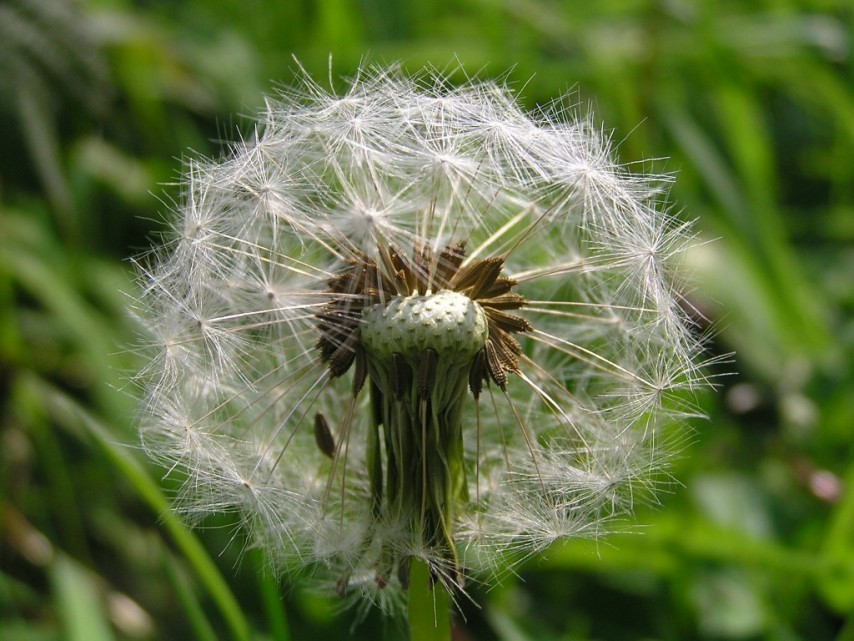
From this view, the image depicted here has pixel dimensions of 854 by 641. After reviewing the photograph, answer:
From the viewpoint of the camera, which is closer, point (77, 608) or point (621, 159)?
point (77, 608)

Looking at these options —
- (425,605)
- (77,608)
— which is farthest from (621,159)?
(77,608)

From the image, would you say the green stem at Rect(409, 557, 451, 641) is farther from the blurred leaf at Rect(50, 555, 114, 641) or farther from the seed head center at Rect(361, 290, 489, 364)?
the blurred leaf at Rect(50, 555, 114, 641)

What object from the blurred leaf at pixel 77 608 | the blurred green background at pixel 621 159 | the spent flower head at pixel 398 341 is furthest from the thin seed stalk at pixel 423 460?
the blurred leaf at pixel 77 608

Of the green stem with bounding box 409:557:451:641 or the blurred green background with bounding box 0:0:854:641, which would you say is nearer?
the green stem with bounding box 409:557:451:641

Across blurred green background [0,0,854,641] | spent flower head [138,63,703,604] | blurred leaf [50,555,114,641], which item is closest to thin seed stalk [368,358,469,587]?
spent flower head [138,63,703,604]

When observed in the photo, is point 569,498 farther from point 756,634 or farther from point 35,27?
point 35,27

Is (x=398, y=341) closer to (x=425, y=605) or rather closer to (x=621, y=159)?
(x=425, y=605)

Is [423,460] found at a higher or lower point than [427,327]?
lower

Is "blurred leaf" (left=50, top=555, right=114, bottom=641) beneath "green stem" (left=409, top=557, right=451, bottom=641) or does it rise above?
beneath
